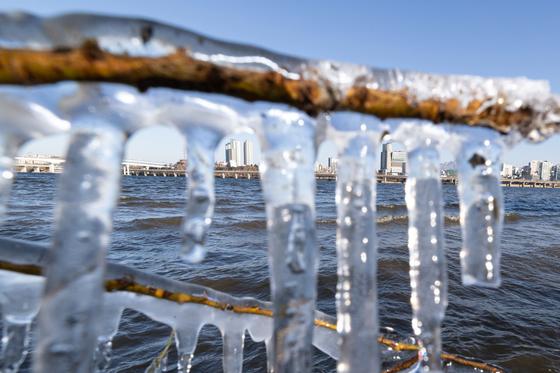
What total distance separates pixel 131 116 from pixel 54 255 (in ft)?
1.52

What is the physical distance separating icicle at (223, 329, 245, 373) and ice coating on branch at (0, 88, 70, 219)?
2562mm

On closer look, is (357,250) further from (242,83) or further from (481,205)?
(242,83)

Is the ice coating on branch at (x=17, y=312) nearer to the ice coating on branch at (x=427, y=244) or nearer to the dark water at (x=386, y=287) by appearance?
the ice coating on branch at (x=427, y=244)

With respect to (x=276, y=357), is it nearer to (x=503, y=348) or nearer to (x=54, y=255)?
(x=54, y=255)

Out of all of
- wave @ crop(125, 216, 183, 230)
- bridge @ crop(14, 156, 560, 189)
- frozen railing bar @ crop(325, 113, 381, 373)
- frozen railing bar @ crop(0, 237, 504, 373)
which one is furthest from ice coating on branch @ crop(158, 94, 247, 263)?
bridge @ crop(14, 156, 560, 189)

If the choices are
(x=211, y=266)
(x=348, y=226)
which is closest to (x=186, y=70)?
(x=348, y=226)

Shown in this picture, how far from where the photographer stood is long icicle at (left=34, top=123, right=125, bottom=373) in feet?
2.84

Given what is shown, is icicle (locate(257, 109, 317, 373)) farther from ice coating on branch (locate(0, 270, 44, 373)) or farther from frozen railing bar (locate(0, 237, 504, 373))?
ice coating on branch (locate(0, 270, 44, 373))

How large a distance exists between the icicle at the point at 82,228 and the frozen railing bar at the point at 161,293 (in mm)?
1399

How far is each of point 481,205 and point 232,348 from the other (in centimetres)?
274

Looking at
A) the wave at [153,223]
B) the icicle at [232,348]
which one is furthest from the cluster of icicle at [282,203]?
the wave at [153,223]

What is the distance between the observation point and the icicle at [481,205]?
4.37ft

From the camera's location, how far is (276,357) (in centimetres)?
113

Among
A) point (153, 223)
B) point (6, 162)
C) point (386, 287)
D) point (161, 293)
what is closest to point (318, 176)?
point (153, 223)
